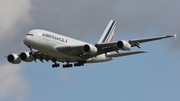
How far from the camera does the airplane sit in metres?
75.1

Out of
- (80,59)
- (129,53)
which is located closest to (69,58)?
(80,59)

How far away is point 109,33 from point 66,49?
50.0 ft

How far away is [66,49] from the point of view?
3007 inches

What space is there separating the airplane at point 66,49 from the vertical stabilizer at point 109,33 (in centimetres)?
607

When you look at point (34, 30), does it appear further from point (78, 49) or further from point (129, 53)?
point (129, 53)

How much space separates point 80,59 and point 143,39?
947 centimetres

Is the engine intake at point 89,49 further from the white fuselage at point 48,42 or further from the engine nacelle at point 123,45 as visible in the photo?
the engine nacelle at point 123,45

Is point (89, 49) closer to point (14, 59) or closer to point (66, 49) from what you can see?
point (66, 49)

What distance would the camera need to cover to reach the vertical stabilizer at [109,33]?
3479 inches

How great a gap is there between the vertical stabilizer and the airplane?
6065 mm

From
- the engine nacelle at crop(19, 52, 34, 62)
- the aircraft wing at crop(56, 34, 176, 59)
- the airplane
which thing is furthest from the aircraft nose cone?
the engine nacelle at crop(19, 52, 34, 62)

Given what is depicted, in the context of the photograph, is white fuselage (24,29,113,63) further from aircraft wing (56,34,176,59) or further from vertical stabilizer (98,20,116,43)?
vertical stabilizer (98,20,116,43)

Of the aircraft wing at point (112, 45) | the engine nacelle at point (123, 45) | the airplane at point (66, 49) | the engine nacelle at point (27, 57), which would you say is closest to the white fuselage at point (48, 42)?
the airplane at point (66, 49)

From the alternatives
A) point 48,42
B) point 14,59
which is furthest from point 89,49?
point 14,59
